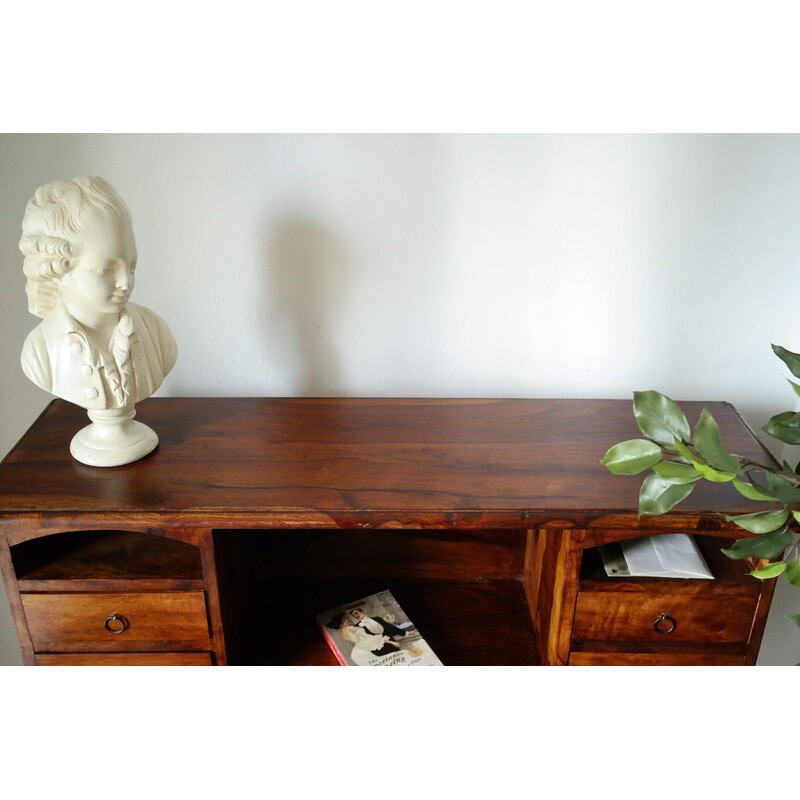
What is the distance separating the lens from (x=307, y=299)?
1.37 m

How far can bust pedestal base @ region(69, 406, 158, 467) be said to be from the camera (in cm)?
114

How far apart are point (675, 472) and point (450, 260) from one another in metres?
0.62

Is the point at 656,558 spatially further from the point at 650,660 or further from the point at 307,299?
the point at 307,299

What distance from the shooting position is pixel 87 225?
1.00 m

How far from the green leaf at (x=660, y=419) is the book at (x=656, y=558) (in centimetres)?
33

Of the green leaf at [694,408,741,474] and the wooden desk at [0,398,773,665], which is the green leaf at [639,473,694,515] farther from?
the wooden desk at [0,398,773,665]

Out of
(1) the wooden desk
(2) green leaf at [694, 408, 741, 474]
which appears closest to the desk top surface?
(1) the wooden desk

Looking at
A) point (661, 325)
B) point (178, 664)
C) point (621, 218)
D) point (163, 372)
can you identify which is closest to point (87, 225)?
point (163, 372)

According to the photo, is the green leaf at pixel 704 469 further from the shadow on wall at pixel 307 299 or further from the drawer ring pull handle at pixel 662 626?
the shadow on wall at pixel 307 299

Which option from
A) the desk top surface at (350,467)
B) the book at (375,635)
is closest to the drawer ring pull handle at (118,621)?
the desk top surface at (350,467)

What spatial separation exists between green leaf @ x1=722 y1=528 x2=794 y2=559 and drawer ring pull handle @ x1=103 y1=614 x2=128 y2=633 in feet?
2.82

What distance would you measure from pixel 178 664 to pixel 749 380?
1112mm

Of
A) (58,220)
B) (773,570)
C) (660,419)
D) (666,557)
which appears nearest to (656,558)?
(666,557)

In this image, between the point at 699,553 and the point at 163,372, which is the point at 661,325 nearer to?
the point at 699,553
